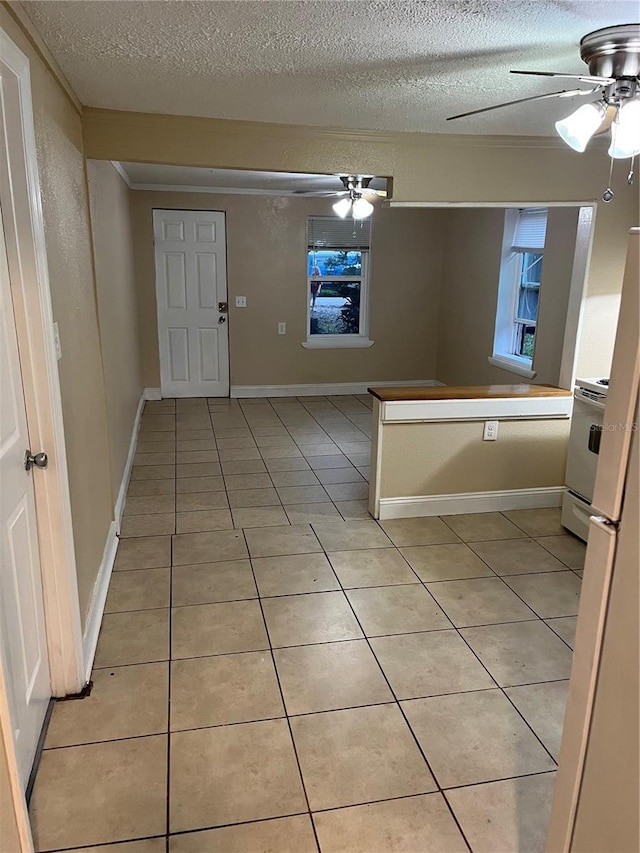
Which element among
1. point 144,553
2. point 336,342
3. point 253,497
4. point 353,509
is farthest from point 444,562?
point 336,342

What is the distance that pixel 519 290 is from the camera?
17.9ft

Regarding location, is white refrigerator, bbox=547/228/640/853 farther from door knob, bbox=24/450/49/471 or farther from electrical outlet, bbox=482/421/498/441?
electrical outlet, bbox=482/421/498/441

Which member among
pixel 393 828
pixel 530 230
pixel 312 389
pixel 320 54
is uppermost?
pixel 320 54

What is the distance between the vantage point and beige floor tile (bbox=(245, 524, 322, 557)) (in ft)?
10.7

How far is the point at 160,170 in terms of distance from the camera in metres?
4.90

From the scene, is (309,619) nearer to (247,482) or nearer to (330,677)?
(330,677)

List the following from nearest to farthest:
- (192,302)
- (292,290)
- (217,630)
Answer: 1. (217,630)
2. (192,302)
3. (292,290)

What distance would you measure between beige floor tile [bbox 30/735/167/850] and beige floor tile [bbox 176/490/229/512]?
1899 mm

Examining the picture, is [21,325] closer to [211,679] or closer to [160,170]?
[211,679]

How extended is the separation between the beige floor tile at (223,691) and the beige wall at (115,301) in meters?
1.40

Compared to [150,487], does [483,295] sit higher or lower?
higher

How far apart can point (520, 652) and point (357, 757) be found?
0.88 meters

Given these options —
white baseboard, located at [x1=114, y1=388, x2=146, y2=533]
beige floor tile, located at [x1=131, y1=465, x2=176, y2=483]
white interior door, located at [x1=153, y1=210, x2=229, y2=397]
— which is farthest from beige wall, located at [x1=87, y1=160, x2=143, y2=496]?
white interior door, located at [x1=153, y1=210, x2=229, y2=397]

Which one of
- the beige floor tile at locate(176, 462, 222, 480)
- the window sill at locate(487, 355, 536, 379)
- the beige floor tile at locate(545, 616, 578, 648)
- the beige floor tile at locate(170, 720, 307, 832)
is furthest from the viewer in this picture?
the window sill at locate(487, 355, 536, 379)
